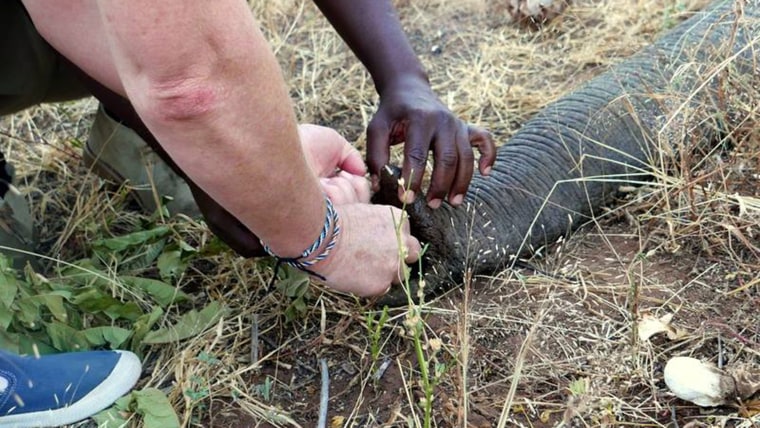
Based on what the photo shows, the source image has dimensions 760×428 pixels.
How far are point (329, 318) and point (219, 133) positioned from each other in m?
0.66

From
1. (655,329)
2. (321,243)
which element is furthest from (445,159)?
(655,329)

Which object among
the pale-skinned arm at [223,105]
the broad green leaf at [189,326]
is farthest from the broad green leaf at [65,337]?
the pale-skinned arm at [223,105]

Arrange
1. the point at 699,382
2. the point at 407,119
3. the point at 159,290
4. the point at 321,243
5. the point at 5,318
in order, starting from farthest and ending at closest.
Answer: the point at 159,290, the point at 407,119, the point at 5,318, the point at 321,243, the point at 699,382

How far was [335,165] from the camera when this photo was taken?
1.96 metres

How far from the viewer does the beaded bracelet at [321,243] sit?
157cm

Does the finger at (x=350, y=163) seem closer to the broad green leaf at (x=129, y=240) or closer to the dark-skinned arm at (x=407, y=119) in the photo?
the dark-skinned arm at (x=407, y=119)

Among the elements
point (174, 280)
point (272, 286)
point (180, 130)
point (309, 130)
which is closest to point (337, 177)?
point (309, 130)

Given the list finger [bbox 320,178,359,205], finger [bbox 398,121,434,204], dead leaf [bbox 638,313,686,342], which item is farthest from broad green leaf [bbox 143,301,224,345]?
dead leaf [bbox 638,313,686,342]

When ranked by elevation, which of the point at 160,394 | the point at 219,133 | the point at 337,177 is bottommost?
the point at 160,394

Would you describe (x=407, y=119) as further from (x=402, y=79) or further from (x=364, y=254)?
(x=364, y=254)

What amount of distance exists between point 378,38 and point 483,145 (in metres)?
0.35

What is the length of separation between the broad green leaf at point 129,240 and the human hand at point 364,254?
2.05ft

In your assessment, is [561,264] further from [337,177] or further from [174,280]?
[174,280]

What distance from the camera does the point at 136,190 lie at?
2420 millimetres
